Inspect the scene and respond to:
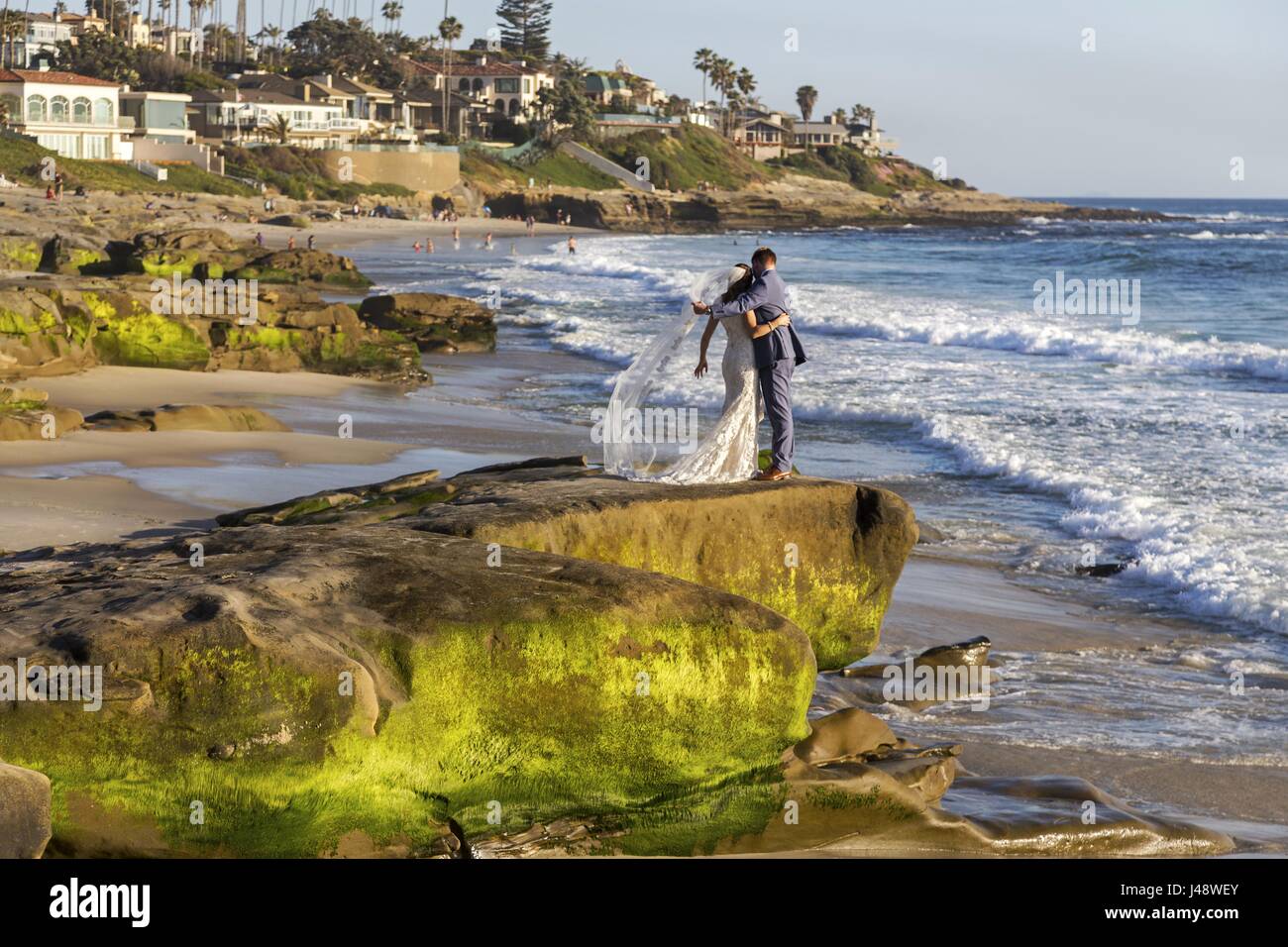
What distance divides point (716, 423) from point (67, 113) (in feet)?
280

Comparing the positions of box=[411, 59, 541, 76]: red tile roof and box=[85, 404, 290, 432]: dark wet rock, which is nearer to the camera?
box=[85, 404, 290, 432]: dark wet rock

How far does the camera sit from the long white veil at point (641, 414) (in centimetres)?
1038

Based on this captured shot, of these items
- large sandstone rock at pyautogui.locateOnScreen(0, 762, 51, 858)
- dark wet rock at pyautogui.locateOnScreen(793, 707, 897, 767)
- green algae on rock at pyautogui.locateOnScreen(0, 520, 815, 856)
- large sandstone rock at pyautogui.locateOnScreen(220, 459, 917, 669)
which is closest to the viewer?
large sandstone rock at pyautogui.locateOnScreen(0, 762, 51, 858)

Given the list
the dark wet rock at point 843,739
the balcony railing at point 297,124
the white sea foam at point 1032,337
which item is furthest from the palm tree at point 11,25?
the dark wet rock at point 843,739

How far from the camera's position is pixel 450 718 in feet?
21.1

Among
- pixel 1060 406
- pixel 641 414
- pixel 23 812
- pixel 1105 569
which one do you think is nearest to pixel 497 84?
pixel 1060 406

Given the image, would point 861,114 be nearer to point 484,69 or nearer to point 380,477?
point 484,69

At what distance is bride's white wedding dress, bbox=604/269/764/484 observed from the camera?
9.93 meters

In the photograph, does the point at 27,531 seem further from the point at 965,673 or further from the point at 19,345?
the point at 19,345

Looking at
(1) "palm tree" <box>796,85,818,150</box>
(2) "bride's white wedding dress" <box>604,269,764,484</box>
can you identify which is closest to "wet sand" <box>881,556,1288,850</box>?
(2) "bride's white wedding dress" <box>604,269,764,484</box>

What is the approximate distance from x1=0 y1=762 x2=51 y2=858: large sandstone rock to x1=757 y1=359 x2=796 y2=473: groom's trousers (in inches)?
221

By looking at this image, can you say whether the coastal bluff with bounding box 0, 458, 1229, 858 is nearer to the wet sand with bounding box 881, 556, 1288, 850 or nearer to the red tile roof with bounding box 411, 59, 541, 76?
the wet sand with bounding box 881, 556, 1288, 850
